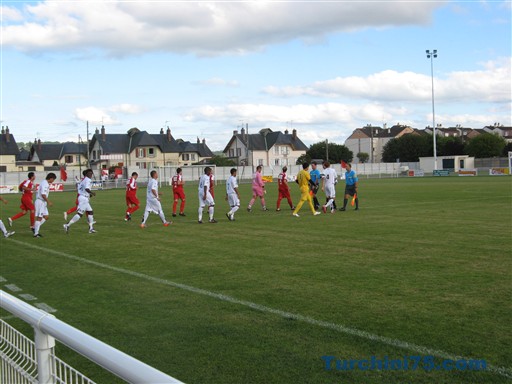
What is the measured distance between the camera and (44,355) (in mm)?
2914

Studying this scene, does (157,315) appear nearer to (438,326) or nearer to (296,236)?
(438,326)

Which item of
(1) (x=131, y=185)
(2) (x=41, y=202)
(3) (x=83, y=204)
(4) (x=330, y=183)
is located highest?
(1) (x=131, y=185)

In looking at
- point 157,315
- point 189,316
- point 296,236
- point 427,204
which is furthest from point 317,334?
point 427,204

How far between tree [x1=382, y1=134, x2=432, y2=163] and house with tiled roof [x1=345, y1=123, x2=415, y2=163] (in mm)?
25514

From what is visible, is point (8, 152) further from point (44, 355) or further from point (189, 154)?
point (44, 355)

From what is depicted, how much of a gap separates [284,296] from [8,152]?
319 ft

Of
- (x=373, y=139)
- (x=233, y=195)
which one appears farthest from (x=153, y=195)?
(x=373, y=139)

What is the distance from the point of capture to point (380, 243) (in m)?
12.1

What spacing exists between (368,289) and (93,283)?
4.42 metres

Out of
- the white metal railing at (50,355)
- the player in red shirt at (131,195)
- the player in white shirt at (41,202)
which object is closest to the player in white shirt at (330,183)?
the player in red shirt at (131,195)

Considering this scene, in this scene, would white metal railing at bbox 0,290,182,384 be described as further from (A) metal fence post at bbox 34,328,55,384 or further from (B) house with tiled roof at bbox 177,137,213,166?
(B) house with tiled roof at bbox 177,137,213,166

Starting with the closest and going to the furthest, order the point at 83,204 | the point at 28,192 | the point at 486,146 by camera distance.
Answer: the point at 83,204
the point at 28,192
the point at 486,146

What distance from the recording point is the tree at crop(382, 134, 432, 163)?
96.3 meters

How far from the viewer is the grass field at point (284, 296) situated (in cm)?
507
